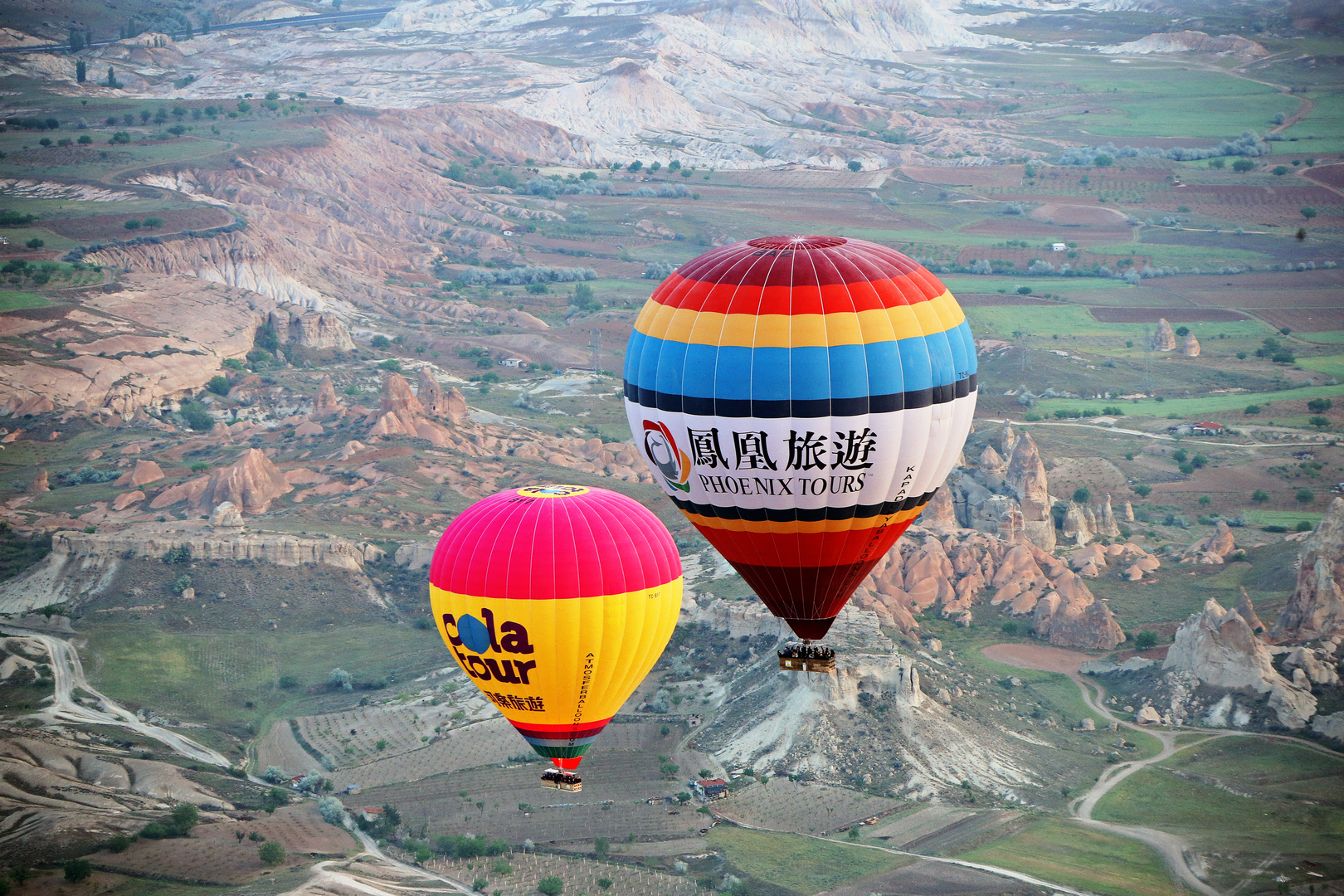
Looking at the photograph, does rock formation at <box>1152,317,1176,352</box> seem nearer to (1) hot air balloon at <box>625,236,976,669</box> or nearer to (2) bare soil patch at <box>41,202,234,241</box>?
(2) bare soil patch at <box>41,202,234,241</box>

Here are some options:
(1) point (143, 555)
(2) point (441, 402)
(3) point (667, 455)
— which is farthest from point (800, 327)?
(2) point (441, 402)

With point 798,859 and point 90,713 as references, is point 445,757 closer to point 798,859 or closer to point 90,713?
point 798,859

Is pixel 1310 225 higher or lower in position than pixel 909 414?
lower

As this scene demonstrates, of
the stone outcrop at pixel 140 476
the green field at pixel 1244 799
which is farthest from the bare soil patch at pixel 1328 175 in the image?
the green field at pixel 1244 799

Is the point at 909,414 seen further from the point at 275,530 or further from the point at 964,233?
Answer: the point at 964,233

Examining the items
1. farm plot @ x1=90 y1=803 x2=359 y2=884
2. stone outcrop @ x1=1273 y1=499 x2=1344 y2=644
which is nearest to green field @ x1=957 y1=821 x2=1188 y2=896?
stone outcrop @ x1=1273 y1=499 x2=1344 y2=644

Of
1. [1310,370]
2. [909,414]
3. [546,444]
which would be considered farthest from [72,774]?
[1310,370]

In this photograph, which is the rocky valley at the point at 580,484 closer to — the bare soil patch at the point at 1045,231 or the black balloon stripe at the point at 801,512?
the bare soil patch at the point at 1045,231
